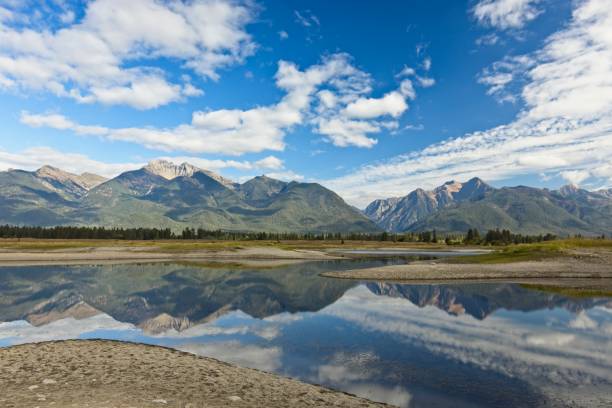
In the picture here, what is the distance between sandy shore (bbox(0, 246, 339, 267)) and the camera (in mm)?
114125

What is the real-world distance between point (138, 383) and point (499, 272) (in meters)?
75.9

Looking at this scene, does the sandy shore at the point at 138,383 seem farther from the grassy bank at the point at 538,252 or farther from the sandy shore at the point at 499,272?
the grassy bank at the point at 538,252

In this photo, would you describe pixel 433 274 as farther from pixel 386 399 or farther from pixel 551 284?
pixel 386 399

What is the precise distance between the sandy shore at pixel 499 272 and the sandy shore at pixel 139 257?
41.0m

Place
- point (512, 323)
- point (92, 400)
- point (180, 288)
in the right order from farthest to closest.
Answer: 1. point (180, 288)
2. point (512, 323)
3. point (92, 400)

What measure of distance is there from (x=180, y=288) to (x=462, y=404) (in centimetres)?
5398

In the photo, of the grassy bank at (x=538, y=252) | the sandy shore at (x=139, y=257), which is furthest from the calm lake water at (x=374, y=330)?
the sandy shore at (x=139, y=257)

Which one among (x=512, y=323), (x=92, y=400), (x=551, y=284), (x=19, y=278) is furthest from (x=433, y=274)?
(x=19, y=278)

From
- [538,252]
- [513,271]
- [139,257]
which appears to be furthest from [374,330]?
[139,257]

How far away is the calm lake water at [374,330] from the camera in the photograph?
70.4 feet

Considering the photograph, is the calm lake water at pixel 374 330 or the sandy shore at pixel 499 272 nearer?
the calm lake water at pixel 374 330

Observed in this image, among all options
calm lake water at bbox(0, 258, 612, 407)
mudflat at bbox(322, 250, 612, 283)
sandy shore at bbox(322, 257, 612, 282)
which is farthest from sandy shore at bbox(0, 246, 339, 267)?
calm lake water at bbox(0, 258, 612, 407)

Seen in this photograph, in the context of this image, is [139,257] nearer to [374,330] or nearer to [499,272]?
[499,272]

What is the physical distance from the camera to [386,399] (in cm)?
1909
